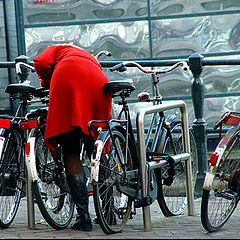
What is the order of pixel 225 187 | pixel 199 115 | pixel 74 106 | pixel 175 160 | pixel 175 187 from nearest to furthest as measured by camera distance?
pixel 74 106 < pixel 225 187 < pixel 175 160 < pixel 175 187 < pixel 199 115

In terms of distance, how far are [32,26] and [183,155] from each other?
581cm

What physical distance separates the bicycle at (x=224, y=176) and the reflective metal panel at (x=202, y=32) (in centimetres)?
609

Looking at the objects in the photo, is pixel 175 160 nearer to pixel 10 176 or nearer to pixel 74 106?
pixel 74 106

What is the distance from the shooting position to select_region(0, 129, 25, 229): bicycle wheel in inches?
197

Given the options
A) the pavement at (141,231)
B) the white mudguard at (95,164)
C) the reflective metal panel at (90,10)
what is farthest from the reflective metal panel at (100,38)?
the white mudguard at (95,164)

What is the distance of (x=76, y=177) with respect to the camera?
190 inches

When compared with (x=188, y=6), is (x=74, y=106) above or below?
below

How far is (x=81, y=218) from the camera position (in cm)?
485

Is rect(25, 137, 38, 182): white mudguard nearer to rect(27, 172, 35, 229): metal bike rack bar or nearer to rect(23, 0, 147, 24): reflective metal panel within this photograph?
rect(27, 172, 35, 229): metal bike rack bar

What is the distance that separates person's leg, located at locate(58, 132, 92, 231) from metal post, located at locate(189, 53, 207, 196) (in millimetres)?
2053

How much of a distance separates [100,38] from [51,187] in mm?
6094

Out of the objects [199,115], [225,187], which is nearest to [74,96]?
[225,187]

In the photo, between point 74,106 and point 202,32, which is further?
point 202,32

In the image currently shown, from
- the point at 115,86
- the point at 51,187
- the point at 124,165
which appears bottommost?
the point at 51,187
